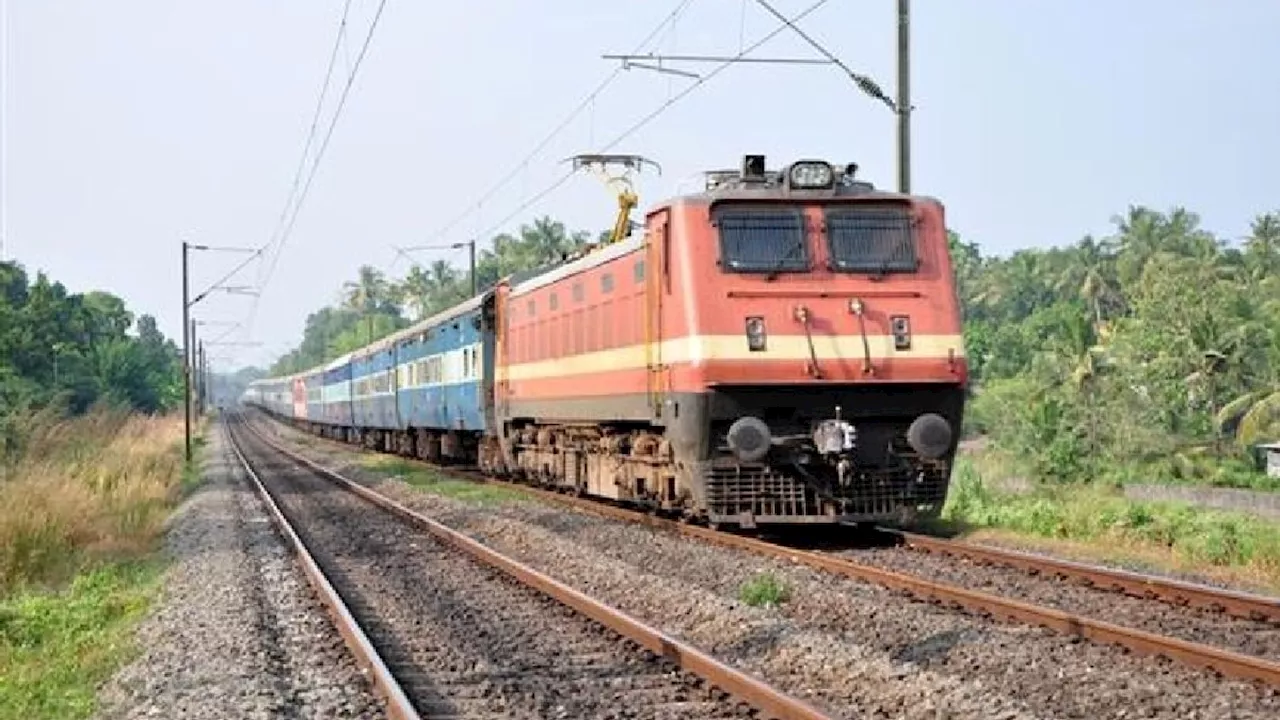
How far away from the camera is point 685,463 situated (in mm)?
15148

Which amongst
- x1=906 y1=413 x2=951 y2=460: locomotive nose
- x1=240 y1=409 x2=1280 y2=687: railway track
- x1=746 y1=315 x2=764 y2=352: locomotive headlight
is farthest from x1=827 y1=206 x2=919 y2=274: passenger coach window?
x1=240 y1=409 x2=1280 y2=687: railway track

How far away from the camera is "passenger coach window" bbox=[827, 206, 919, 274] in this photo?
49.8 ft

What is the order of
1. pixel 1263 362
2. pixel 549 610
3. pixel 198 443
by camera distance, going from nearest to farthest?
pixel 549 610, pixel 1263 362, pixel 198 443

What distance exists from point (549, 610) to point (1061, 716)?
5.11 meters

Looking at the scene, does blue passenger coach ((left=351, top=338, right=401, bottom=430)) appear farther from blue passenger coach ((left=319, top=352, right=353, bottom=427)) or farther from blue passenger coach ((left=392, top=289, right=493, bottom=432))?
blue passenger coach ((left=319, top=352, right=353, bottom=427))

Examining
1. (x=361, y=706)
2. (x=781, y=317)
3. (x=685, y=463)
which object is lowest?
(x=361, y=706)

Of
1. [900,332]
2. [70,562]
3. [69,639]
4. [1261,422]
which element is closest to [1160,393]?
[1261,422]

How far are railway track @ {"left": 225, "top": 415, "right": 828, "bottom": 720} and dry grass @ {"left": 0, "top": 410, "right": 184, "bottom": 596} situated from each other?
307 centimetres

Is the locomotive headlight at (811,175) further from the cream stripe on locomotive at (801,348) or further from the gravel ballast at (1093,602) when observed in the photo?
the gravel ballast at (1093,602)

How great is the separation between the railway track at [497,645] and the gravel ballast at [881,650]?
42 cm

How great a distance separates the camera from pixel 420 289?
131375 mm

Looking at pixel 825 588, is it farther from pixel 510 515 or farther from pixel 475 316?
pixel 475 316

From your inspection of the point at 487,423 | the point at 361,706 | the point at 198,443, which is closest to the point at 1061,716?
the point at 361,706

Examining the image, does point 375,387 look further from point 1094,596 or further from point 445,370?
point 1094,596
